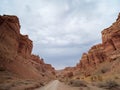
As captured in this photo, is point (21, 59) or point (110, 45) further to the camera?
point (110, 45)

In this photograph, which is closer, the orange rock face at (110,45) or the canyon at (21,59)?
the canyon at (21,59)

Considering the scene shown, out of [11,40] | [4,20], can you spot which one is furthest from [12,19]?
[11,40]

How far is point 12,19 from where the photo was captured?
48.3 metres

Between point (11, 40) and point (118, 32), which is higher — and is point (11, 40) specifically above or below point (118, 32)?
below

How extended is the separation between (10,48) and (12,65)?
20.3 ft

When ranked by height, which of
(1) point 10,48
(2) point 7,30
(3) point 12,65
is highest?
(2) point 7,30

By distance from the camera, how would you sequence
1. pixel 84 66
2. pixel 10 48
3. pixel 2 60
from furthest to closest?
pixel 84 66, pixel 10 48, pixel 2 60

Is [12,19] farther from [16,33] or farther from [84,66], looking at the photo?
[84,66]

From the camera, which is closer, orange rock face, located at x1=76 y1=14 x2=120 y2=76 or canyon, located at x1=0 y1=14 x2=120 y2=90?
canyon, located at x1=0 y1=14 x2=120 y2=90

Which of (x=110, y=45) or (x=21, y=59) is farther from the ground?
(x=110, y=45)

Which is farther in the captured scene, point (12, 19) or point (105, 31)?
point (105, 31)

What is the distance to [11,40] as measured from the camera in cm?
4644

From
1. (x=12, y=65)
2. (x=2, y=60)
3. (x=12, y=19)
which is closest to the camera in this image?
(x=2, y=60)

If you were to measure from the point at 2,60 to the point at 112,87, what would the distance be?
28459mm
